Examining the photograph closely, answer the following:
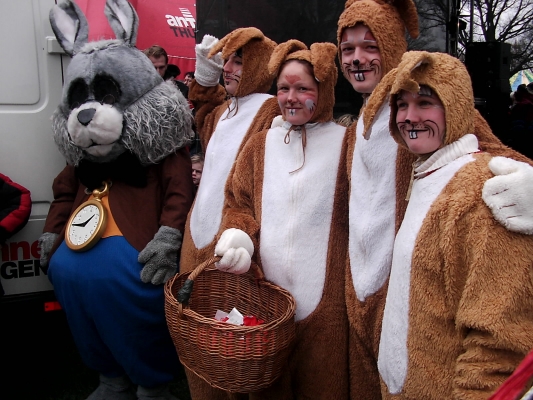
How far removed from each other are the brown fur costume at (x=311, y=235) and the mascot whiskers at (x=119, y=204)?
0.69 metres

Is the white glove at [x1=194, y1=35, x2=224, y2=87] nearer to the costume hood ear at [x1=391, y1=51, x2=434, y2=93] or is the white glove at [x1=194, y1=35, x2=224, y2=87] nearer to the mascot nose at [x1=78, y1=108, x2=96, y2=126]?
the mascot nose at [x1=78, y1=108, x2=96, y2=126]

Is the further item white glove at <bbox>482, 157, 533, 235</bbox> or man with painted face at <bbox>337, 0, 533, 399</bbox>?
man with painted face at <bbox>337, 0, 533, 399</bbox>

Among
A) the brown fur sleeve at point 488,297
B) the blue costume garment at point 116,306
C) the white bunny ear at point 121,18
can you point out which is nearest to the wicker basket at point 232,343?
the blue costume garment at point 116,306

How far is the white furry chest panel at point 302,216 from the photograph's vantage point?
7.11 ft

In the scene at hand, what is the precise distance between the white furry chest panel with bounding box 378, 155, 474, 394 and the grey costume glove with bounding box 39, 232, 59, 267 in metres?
1.98

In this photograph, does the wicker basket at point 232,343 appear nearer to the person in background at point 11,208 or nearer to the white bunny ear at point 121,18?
the person in background at point 11,208

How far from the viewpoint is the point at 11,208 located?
112 inches

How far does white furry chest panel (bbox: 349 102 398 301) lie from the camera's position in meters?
1.94

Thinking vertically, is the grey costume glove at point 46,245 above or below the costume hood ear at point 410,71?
below

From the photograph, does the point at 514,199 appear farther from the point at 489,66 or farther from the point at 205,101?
the point at 489,66

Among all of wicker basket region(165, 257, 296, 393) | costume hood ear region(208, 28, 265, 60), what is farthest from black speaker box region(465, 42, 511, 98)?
wicker basket region(165, 257, 296, 393)

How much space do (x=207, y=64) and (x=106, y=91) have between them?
58cm

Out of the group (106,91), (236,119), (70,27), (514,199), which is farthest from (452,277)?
(70,27)

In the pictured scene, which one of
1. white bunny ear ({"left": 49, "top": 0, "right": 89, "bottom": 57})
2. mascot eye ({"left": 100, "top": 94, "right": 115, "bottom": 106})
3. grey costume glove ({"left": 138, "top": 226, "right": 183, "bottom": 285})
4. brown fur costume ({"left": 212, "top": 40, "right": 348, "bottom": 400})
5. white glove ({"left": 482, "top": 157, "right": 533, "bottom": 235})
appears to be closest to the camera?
white glove ({"left": 482, "top": 157, "right": 533, "bottom": 235})
